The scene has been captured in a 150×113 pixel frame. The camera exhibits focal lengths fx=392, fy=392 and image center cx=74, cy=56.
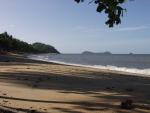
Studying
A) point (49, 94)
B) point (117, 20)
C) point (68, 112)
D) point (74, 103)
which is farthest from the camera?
point (49, 94)

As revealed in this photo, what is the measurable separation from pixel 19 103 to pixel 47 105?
29.8 inches

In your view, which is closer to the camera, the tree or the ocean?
the tree

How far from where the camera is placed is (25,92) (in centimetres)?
1275

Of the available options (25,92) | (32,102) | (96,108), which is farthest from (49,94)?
(96,108)

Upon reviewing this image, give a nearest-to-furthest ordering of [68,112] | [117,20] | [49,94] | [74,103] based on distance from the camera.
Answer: [68,112]
[117,20]
[74,103]
[49,94]

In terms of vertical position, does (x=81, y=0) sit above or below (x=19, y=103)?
above

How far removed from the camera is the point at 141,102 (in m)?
11.3

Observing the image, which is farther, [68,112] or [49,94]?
[49,94]

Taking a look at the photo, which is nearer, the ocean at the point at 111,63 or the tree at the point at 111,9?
the tree at the point at 111,9

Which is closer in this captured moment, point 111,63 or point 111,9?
point 111,9

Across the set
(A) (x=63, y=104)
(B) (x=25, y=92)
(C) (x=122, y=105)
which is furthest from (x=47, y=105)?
(B) (x=25, y=92)

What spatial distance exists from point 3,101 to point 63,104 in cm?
159

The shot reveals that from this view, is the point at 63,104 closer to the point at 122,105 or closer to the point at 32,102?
the point at 32,102

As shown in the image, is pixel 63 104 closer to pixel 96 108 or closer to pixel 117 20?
pixel 96 108
